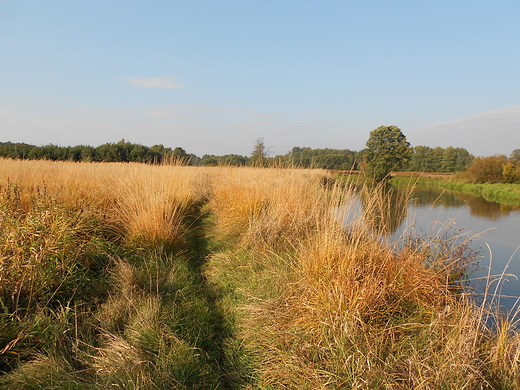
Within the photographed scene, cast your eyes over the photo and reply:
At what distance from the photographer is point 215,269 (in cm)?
411

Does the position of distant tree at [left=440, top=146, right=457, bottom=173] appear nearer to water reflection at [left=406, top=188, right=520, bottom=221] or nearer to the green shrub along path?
water reflection at [left=406, top=188, right=520, bottom=221]

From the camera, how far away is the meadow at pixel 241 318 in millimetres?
1915

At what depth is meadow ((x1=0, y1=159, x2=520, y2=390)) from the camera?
6.28 feet

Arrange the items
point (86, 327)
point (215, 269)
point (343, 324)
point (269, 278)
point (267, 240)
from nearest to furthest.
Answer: point (343, 324) < point (86, 327) < point (269, 278) < point (215, 269) < point (267, 240)

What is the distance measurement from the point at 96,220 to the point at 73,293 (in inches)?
63.2

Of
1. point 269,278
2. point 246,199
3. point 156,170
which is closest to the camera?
point 269,278

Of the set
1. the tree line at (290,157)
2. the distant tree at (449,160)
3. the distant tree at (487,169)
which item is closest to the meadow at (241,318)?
the tree line at (290,157)

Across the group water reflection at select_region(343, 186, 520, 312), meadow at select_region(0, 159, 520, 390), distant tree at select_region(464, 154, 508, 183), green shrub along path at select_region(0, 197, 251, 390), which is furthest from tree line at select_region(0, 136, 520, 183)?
green shrub along path at select_region(0, 197, 251, 390)

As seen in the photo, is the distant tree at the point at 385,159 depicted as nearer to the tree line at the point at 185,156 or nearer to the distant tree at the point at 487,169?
the tree line at the point at 185,156

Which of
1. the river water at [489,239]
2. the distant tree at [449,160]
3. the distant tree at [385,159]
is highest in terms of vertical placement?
the distant tree at [449,160]

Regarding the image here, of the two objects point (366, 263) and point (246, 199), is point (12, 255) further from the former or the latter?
point (246, 199)

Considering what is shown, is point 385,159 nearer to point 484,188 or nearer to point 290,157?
point 290,157

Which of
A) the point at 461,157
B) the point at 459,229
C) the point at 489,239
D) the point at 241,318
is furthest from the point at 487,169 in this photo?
the point at 241,318

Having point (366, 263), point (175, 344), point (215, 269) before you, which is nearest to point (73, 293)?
point (175, 344)
